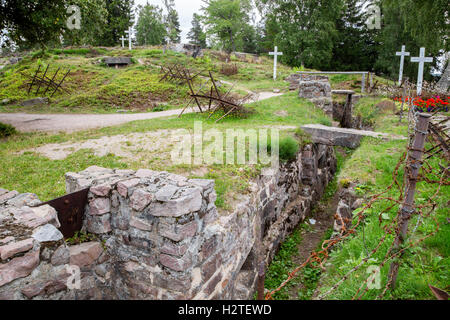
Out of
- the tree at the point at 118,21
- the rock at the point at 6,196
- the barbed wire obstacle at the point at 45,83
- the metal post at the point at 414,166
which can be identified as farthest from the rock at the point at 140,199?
the tree at the point at 118,21

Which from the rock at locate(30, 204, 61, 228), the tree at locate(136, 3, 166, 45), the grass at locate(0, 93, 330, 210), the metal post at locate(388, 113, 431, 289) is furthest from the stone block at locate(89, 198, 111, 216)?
the tree at locate(136, 3, 166, 45)

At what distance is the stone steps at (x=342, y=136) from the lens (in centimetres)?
801

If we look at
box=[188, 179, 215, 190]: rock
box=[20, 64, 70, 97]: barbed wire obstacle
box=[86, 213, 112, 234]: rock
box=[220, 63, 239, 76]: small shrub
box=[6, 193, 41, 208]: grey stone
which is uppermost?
box=[220, 63, 239, 76]: small shrub

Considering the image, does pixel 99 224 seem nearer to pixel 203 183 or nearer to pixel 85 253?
pixel 85 253

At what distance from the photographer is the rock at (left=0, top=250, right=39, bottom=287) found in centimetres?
249

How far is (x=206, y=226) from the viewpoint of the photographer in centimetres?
384

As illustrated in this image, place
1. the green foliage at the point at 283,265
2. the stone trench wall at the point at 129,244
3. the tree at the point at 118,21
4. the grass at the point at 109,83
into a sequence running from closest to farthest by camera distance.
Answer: the stone trench wall at the point at 129,244 → the green foliage at the point at 283,265 → the grass at the point at 109,83 → the tree at the point at 118,21

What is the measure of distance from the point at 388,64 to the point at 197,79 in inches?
796

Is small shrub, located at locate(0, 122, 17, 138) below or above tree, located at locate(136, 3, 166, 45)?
below

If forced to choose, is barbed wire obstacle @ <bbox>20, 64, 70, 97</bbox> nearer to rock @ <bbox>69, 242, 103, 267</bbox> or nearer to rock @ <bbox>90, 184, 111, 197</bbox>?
rock @ <bbox>90, 184, 111, 197</bbox>

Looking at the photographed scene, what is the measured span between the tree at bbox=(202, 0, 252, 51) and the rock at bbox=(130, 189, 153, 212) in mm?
41577

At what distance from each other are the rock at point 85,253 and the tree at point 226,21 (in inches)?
1642

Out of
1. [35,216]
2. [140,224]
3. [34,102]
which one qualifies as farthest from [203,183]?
[34,102]

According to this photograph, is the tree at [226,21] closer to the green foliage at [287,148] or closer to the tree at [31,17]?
the tree at [31,17]
